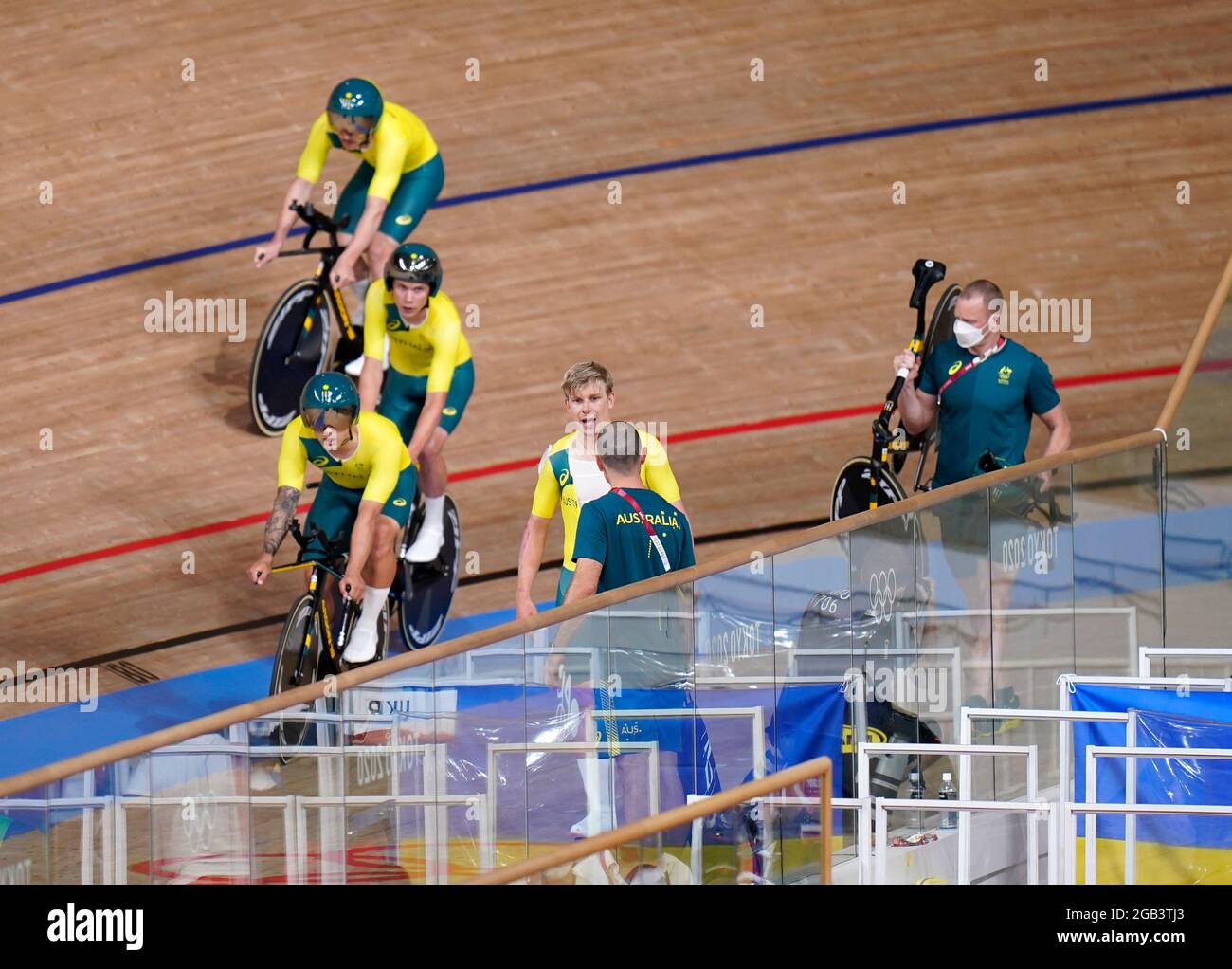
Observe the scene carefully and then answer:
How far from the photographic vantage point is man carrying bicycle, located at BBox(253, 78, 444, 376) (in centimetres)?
635

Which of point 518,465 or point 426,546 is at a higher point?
point 518,465

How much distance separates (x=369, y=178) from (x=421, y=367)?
86 centimetres

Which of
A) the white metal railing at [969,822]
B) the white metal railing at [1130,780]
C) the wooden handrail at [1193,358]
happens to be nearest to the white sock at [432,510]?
the wooden handrail at [1193,358]

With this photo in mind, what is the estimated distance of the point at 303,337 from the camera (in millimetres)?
6684

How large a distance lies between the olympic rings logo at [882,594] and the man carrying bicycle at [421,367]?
191 cm

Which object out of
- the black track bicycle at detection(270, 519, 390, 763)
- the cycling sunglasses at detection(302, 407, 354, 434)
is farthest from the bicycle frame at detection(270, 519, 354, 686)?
the cycling sunglasses at detection(302, 407, 354, 434)

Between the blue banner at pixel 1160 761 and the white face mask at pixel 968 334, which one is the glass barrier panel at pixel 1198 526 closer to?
the white face mask at pixel 968 334

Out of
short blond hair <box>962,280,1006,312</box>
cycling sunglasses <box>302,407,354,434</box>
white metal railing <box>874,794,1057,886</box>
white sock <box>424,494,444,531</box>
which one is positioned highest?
short blond hair <box>962,280,1006,312</box>

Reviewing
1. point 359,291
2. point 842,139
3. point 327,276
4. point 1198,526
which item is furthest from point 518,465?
point 1198,526

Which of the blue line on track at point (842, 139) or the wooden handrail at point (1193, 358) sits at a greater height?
the blue line on track at point (842, 139)

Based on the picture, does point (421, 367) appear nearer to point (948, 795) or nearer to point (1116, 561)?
point (1116, 561)

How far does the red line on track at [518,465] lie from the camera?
262 inches

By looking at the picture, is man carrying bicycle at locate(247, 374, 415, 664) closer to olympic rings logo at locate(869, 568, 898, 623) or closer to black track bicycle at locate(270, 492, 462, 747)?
black track bicycle at locate(270, 492, 462, 747)

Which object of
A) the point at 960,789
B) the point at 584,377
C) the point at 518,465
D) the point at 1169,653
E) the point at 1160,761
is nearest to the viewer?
the point at 1160,761
